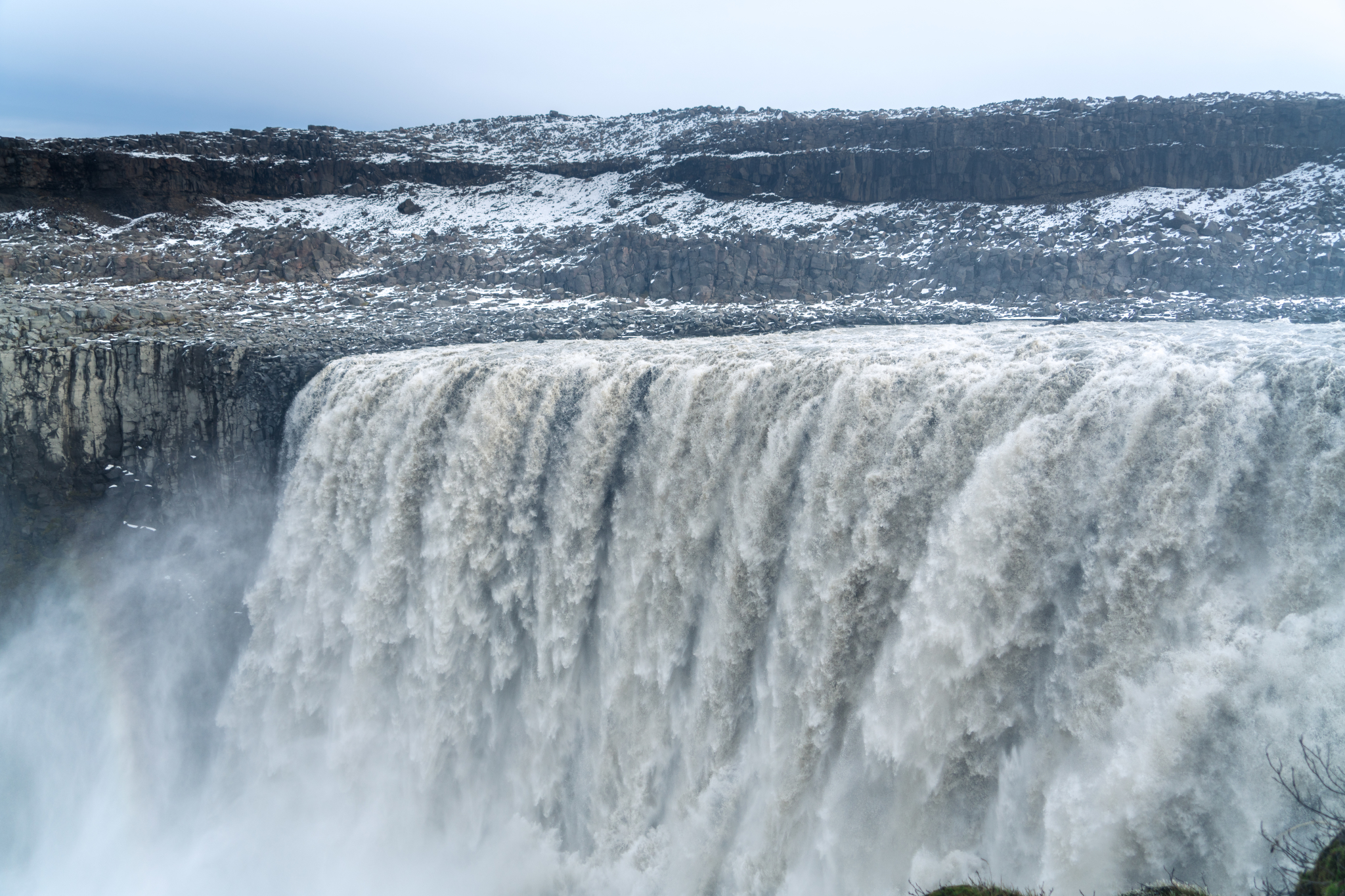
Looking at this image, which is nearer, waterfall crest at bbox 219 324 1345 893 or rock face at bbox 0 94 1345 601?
waterfall crest at bbox 219 324 1345 893

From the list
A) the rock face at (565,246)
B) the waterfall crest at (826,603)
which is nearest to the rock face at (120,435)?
the rock face at (565,246)

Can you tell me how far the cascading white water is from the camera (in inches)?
219

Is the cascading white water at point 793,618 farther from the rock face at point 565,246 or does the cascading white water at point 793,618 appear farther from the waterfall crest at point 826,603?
the rock face at point 565,246

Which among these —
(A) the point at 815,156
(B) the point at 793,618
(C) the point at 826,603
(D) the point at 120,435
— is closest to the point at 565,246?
(A) the point at 815,156

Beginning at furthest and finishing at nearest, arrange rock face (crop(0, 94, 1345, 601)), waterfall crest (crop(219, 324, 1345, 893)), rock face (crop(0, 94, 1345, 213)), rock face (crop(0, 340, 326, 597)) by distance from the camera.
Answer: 1. rock face (crop(0, 94, 1345, 213))
2. rock face (crop(0, 94, 1345, 601))
3. rock face (crop(0, 340, 326, 597))
4. waterfall crest (crop(219, 324, 1345, 893))

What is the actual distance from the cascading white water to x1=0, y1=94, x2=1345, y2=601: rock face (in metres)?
5.22

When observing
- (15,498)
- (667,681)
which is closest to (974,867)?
A: (667,681)

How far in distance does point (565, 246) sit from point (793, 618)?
27.1 metres

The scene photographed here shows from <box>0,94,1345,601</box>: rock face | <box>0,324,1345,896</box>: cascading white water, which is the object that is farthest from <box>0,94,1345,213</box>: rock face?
<box>0,324,1345,896</box>: cascading white water

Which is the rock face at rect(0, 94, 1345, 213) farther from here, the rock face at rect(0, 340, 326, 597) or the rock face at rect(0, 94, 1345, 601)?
the rock face at rect(0, 340, 326, 597)

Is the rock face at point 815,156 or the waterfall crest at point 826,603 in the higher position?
the rock face at point 815,156

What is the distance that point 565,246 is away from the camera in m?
32.7

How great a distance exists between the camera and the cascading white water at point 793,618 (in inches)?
219

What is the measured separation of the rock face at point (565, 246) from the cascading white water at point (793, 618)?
5.22 meters
